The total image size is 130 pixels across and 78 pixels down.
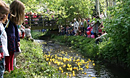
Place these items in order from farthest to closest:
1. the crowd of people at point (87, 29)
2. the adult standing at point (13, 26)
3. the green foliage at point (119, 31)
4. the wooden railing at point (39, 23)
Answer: the wooden railing at point (39, 23) → the crowd of people at point (87, 29) → the green foliage at point (119, 31) → the adult standing at point (13, 26)

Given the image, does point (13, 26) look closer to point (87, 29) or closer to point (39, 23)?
point (87, 29)

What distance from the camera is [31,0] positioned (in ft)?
24.3

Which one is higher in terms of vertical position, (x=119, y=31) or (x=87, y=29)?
(x=87, y=29)

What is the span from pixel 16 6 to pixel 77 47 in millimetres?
8697

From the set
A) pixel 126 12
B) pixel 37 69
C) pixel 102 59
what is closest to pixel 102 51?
pixel 102 59

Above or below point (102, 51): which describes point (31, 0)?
above

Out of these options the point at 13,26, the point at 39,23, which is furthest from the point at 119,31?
the point at 39,23

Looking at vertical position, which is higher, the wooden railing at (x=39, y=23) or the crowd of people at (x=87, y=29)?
the wooden railing at (x=39, y=23)

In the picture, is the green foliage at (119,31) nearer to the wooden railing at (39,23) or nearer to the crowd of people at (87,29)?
the crowd of people at (87,29)

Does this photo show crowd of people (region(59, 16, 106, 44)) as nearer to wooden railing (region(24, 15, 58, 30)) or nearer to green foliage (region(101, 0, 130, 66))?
wooden railing (region(24, 15, 58, 30))

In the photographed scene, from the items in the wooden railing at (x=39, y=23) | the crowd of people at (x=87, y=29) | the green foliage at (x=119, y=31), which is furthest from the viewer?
the wooden railing at (x=39, y=23)

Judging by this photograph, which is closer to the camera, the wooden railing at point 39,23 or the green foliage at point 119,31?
the green foliage at point 119,31

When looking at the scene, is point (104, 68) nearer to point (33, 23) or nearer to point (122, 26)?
point (122, 26)

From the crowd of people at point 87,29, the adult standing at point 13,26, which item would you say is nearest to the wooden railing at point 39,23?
the crowd of people at point 87,29
